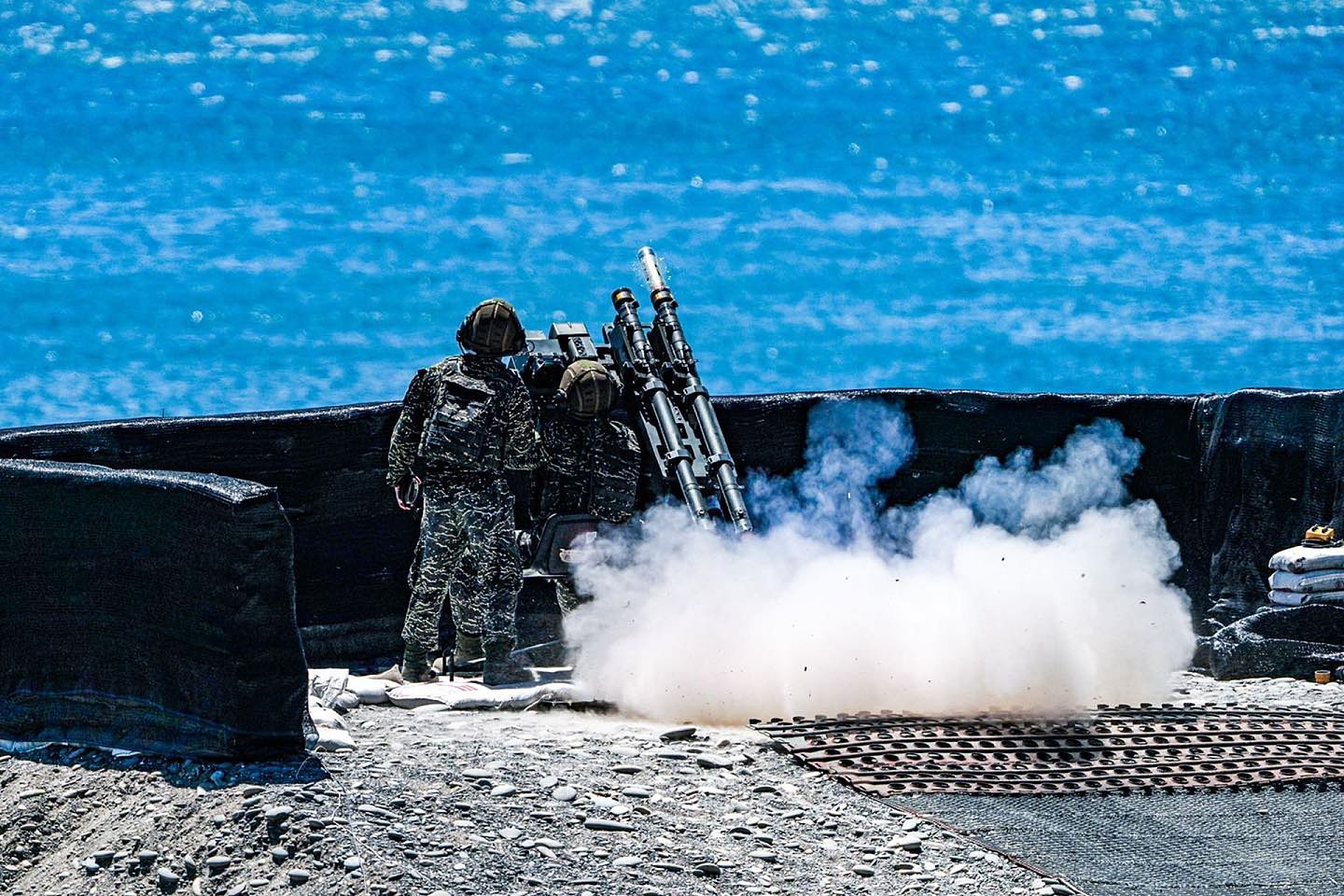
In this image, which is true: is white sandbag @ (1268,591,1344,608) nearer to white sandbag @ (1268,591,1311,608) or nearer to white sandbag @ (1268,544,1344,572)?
white sandbag @ (1268,591,1311,608)

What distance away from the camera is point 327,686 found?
11648 millimetres

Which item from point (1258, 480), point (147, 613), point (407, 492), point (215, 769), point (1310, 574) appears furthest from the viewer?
point (1258, 480)

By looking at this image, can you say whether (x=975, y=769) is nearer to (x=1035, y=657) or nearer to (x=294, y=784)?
(x=1035, y=657)

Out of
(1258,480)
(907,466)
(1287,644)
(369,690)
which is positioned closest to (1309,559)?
(1287,644)

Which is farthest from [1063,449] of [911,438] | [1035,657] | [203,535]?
[203,535]

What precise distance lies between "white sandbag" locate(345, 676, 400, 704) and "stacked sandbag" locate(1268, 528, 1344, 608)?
598 cm

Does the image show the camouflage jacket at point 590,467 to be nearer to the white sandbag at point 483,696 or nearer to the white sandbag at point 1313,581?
the white sandbag at point 483,696

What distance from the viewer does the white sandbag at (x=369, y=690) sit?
38.9 feet

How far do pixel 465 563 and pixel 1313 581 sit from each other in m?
5.59

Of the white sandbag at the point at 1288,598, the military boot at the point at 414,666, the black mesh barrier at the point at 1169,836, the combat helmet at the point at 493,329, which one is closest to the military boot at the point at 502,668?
the military boot at the point at 414,666

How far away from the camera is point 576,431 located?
13414mm

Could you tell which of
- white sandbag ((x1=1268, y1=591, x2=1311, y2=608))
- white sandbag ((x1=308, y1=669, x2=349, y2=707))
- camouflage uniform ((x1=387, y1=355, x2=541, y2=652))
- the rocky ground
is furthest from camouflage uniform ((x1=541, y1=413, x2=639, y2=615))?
white sandbag ((x1=1268, y1=591, x2=1311, y2=608))

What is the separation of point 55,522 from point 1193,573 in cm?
819

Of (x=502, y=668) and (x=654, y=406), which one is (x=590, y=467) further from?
(x=502, y=668)
